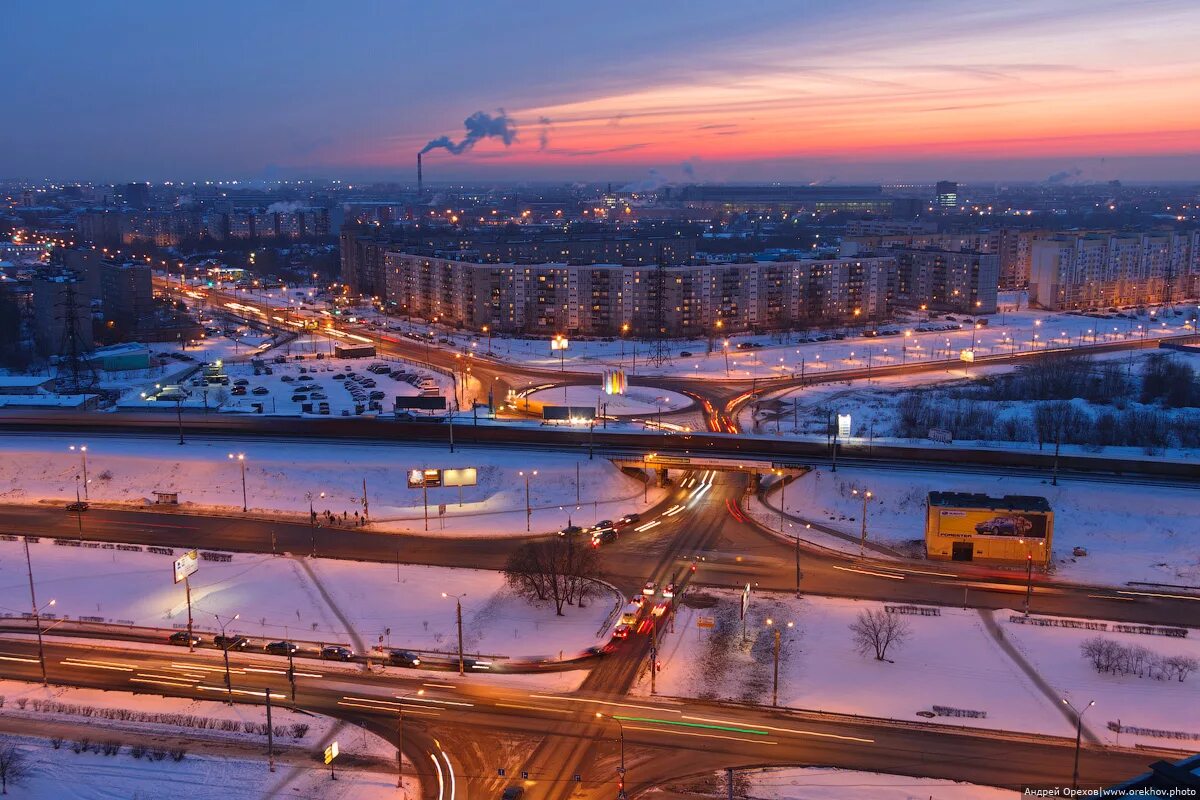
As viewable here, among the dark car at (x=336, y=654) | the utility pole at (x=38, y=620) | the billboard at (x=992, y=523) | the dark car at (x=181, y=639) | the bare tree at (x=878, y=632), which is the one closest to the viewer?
the utility pole at (x=38, y=620)

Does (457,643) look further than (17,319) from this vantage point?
No

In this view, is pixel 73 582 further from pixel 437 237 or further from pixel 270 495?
pixel 437 237

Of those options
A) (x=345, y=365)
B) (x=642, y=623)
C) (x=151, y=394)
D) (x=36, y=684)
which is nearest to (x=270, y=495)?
(x=36, y=684)

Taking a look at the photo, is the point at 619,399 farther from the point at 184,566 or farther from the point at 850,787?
the point at 850,787

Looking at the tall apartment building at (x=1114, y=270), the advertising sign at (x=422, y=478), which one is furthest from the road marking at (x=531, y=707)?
the tall apartment building at (x=1114, y=270)

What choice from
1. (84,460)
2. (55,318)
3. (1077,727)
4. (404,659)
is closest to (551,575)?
(404,659)

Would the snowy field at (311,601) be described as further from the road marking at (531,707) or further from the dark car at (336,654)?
the road marking at (531,707)
